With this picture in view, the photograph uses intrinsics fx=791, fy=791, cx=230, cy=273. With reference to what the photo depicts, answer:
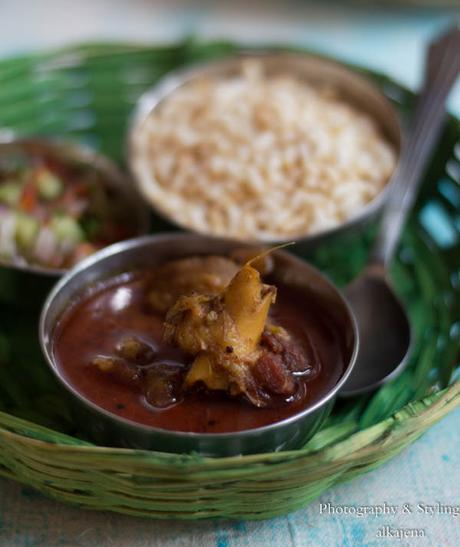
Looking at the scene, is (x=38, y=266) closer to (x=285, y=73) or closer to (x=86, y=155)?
(x=86, y=155)

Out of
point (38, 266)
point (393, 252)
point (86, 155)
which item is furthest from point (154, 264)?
point (393, 252)

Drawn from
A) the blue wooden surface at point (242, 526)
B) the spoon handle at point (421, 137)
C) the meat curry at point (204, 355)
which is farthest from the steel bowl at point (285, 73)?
the blue wooden surface at point (242, 526)

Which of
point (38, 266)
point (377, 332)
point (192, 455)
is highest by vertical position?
point (192, 455)

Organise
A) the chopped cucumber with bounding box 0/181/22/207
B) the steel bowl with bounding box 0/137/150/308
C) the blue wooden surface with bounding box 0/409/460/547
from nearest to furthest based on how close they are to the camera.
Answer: the blue wooden surface with bounding box 0/409/460/547, the steel bowl with bounding box 0/137/150/308, the chopped cucumber with bounding box 0/181/22/207

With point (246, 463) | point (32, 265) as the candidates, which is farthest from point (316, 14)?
point (246, 463)

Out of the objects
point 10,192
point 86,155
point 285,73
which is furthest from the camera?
point 285,73

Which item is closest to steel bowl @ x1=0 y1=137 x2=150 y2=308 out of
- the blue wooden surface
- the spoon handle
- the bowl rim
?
the bowl rim

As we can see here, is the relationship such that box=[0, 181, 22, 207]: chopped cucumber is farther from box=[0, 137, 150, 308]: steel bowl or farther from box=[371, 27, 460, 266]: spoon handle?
box=[371, 27, 460, 266]: spoon handle
